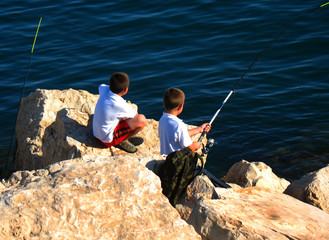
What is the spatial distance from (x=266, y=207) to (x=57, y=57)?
7.53m

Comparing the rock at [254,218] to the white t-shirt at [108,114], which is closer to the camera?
the rock at [254,218]

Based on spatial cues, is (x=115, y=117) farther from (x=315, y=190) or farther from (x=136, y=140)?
(x=315, y=190)

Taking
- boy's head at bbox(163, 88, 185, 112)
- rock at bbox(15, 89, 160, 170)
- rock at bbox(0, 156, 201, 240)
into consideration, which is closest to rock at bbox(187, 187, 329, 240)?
rock at bbox(0, 156, 201, 240)

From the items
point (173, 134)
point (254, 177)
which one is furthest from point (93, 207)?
point (254, 177)

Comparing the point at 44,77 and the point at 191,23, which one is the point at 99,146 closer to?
the point at 44,77

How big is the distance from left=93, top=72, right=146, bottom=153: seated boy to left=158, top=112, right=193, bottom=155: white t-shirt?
0.73 m

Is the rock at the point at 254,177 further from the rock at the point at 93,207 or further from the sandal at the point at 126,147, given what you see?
the rock at the point at 93,207

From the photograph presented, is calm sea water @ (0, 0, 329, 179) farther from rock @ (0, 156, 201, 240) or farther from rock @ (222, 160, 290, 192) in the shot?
rock @ (0, 156, 201, 240)

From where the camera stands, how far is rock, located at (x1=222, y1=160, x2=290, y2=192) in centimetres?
529

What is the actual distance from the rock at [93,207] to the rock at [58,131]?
1.75m

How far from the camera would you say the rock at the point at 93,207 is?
296 cm

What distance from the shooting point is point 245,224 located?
335 cm

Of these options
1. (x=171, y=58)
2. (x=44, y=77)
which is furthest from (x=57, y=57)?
(x=171, y=58)

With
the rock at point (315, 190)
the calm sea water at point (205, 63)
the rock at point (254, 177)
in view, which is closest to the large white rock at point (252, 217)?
the rock at point (315, 190)
